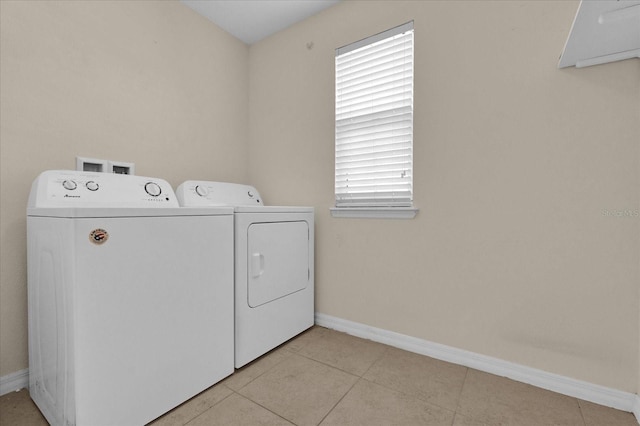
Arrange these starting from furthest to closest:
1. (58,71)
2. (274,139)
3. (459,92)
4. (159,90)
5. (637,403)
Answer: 1. (274,139)
2. (159,90)
3. (459,92)
4. (58,71)
5. (637,403)

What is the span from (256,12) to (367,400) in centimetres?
258

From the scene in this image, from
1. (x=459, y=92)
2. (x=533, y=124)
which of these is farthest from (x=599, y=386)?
(x=459, y=92)

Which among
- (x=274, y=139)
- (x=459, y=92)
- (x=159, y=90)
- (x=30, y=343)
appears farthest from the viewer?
(x=274, y=139)

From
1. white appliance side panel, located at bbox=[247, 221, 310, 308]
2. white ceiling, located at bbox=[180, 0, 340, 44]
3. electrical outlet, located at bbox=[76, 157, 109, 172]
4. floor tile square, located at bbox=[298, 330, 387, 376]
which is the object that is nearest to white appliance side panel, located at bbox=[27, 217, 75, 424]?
electrical outlet, located at bbox=[76, 157, 109, 172]

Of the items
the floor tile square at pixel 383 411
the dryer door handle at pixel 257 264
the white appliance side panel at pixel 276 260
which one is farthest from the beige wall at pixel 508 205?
the dryer door handle at pixel 257 264

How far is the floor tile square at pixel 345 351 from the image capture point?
61.0 inches

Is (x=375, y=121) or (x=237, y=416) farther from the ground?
(x=375, y=121)

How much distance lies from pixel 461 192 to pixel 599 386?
105 centimetres

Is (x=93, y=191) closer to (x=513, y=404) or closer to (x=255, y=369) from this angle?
(x=255, y=369)

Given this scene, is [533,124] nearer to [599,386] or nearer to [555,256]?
[555,256]

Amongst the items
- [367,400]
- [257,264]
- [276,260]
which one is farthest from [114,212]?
[367,400]

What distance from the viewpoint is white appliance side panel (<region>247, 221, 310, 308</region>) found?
155cm

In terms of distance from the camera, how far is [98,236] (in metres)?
0.98

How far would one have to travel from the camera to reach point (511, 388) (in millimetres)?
1339
